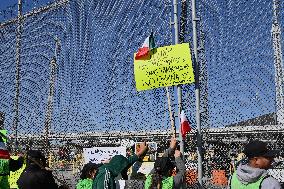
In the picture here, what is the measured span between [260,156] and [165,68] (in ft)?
17.4

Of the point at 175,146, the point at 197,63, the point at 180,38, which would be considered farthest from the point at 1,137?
the point at 180,38

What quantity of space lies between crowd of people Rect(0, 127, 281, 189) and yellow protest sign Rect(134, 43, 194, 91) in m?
2.70

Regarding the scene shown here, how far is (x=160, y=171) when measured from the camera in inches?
235

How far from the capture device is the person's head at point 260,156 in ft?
13.8

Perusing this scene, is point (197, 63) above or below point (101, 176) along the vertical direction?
above

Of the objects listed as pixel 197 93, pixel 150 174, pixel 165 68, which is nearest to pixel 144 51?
pixel 165 68

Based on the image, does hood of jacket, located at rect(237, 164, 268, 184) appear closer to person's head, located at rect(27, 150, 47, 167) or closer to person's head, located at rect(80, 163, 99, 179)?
person's head, located at rect(27, 150, 47, 167)

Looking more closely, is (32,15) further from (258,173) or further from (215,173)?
(258,173)

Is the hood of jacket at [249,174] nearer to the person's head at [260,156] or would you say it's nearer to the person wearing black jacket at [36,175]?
the person's head at [260,156]

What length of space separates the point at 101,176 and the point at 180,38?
642 cm

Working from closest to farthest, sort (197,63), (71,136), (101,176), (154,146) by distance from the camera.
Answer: (101,176), (197,63), (154,146), (71,136)

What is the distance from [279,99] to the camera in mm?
72125

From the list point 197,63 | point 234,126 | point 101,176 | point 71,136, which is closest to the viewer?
point 101,176

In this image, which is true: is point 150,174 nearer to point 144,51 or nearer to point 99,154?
point 144,51
